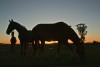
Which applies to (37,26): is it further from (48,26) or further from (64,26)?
(64,26)

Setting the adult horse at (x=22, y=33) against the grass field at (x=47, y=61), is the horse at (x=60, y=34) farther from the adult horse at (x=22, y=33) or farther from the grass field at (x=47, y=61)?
the adult horse at (x=22, y=33)

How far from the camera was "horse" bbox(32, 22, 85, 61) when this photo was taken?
16.3 metres

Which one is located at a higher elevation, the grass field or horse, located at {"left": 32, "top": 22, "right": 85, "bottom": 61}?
horse, located at {"left": 32, "top": 22, "right": 85, "bottom": 61}

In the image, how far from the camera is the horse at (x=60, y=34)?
53.6 ft

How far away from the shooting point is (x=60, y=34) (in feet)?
56.2

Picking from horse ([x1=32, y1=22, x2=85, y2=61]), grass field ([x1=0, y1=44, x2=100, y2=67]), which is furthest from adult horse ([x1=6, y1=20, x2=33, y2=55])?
horse ([x1=32, y1=22, x2=85, y2=61])

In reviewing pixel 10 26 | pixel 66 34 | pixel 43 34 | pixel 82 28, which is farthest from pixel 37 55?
pixel 82 28

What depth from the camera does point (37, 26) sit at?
1897cm

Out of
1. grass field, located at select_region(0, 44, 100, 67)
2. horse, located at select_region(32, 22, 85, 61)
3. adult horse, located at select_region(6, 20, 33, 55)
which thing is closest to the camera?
grass field, located at select_region(0, 44, 100, 67)

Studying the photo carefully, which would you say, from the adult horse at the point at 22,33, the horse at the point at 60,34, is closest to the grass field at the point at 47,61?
the horse at the point at 60,34

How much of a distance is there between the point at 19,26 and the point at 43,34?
3768mm

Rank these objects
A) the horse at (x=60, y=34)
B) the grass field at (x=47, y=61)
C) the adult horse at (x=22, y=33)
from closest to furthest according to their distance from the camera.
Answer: the grass field at (x=47, y=61), the horse at (x=60, y=34), the adult horse at (x=22, y=33)

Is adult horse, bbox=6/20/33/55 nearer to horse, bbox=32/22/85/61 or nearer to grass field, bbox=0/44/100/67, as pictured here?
grass field, bbox=0/44/100/67

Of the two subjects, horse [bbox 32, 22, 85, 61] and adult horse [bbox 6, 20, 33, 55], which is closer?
horse [bbox 32, 22, 85, 61]
